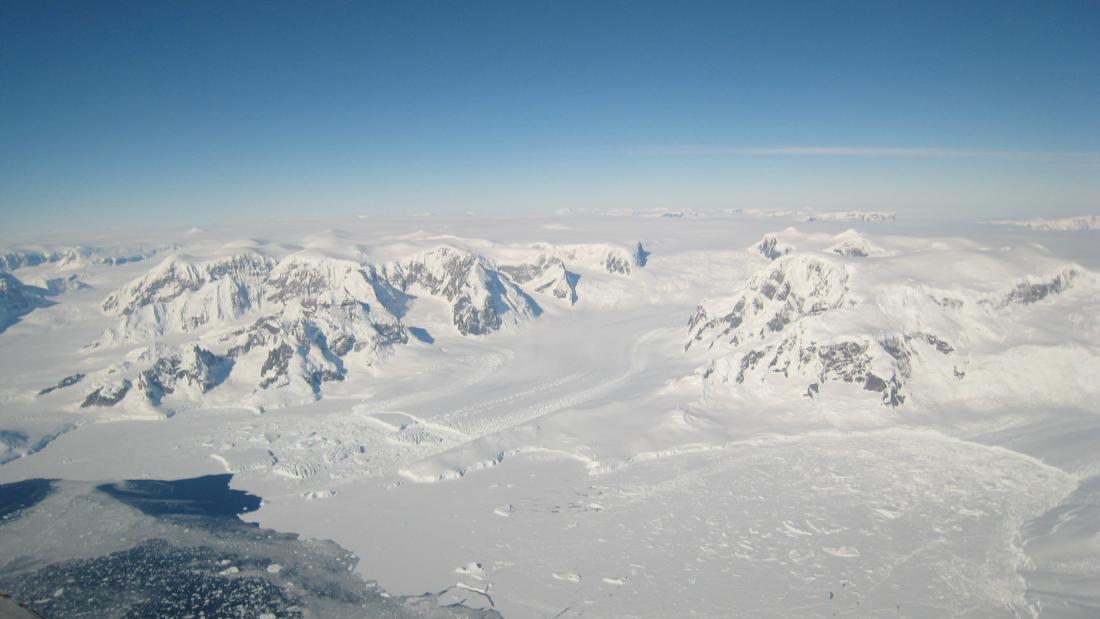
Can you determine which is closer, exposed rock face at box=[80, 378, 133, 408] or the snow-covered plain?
the snow-covered plain

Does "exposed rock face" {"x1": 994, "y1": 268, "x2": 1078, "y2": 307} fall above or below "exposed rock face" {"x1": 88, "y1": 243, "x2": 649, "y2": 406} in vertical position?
above

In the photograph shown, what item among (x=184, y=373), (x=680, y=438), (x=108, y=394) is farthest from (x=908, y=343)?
(x=108, y=394)

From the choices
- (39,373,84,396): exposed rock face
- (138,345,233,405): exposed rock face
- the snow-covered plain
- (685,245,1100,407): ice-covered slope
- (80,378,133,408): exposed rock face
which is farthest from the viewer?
(39,373,84,396): exposed rock face

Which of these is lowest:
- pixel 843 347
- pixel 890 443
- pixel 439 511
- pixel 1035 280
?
pixel 439 511

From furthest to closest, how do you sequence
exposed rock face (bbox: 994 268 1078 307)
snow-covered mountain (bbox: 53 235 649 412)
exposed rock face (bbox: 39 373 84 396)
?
snow-covered mountain (bbox: 53 235 649 412) < exposed rock face (bbox: 39 373 84 396) < exposed rock face (bbox: 994 268 1078 307)

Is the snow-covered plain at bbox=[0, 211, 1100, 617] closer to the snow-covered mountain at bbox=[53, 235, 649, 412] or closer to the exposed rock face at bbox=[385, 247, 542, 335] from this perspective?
the snow-covered mountain at bbox=[53, 235, 649, 412]

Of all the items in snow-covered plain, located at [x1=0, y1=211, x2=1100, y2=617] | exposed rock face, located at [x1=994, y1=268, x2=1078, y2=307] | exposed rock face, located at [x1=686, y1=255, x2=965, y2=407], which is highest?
exposed rock face, located at [x1=994, y1=268, x2=1078, y2=307]

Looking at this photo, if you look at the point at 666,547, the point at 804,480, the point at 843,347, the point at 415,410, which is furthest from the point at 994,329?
the point at 415,410

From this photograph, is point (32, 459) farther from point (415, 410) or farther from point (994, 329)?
point (994, 329)

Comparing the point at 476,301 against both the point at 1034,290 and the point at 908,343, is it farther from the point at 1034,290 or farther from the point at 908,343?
the point at 1034,290

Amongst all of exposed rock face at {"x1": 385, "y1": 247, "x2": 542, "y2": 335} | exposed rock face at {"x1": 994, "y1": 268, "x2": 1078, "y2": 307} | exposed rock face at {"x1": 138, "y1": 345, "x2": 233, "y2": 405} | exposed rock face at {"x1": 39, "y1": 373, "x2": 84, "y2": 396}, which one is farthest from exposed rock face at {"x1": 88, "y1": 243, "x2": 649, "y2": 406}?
exposed rock face at {"x1": 994, "y1": 268, "x2": 1078, "y2": 307}
